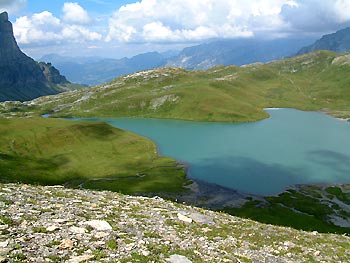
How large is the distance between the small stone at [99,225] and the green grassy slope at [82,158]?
7833 cm

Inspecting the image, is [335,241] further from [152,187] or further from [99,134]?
[99,134]

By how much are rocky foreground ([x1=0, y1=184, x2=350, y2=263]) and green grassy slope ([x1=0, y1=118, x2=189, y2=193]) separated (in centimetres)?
7289

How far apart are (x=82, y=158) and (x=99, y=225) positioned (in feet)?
418

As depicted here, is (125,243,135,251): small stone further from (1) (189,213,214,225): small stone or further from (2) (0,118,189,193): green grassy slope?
(2) (0,118,189,193): green grassy slope

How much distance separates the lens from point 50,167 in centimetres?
12838

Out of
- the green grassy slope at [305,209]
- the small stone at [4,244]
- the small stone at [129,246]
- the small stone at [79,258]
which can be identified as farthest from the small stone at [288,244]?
the green grassy slope at [305,209]

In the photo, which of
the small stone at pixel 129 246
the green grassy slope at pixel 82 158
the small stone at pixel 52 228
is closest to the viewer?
the small stone at pixel 129 246

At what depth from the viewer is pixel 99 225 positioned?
23.7m

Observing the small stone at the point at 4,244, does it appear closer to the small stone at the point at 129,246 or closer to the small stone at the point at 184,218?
the small stone at the point at 129,246

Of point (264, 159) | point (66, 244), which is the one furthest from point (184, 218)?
point (264, 159)

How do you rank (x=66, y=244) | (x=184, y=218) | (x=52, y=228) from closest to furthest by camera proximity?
1. (x=66, y=244)
2. (x=52, y=228)
3. (x=184, y=218)

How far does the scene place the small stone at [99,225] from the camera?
917 inches

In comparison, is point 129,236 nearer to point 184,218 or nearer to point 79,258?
point 79,258

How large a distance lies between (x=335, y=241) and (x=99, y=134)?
153797 mm
